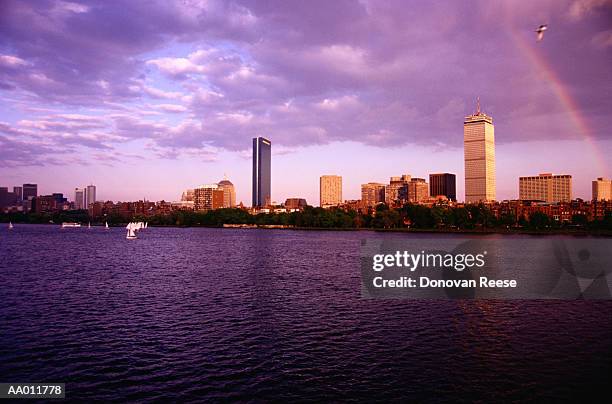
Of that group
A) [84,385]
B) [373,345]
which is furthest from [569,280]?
[84,385]

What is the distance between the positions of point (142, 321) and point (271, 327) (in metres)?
10.4

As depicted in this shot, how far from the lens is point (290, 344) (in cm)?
3253

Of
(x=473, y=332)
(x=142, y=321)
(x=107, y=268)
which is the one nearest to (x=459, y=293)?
(x=473, y=332)

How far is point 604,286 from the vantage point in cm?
6016

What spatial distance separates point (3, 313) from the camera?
40625 mm

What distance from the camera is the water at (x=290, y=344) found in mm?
25266

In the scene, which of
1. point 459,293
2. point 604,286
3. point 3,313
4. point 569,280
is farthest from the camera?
point 569,280

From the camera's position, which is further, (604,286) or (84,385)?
(604,286)

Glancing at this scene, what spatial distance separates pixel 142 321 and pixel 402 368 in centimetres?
2119

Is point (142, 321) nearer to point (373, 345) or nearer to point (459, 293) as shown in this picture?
point (373, 345)

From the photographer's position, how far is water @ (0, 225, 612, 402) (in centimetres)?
2527

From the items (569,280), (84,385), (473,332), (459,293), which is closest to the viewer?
(84,385)

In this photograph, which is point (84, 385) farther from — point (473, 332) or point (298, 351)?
point (473, 332)

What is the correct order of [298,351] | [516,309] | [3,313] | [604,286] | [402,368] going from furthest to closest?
[604,286] < [516,309] < [3,313] < [298,351] < [402,368]
